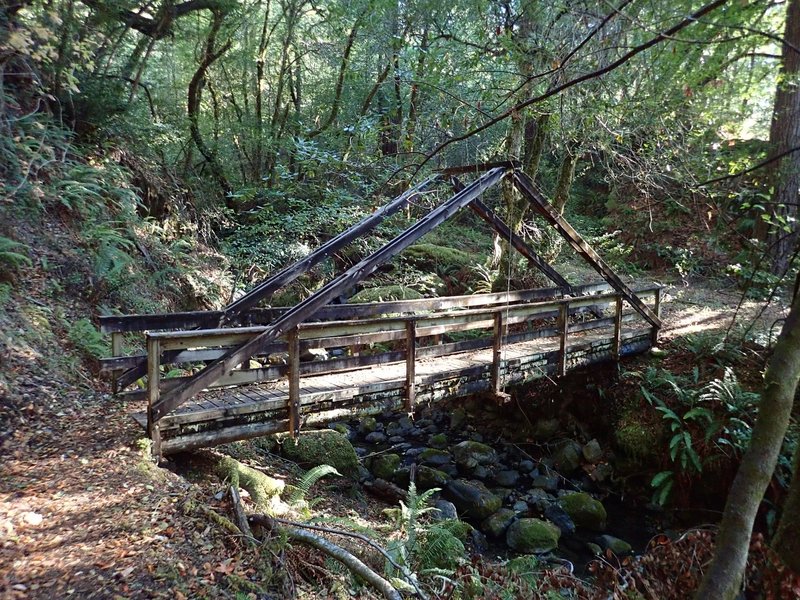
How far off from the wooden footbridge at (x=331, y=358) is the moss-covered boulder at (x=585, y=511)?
1950mm

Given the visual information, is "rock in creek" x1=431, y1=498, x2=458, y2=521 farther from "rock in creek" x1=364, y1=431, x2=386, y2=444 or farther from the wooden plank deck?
"rock in creek" x1=364, y1=431, x2=386, y2=444

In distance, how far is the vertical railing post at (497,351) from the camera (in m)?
7.28

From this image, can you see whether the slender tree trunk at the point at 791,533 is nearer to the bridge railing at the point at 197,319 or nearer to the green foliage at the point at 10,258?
the bridge railing at the point at 197,319

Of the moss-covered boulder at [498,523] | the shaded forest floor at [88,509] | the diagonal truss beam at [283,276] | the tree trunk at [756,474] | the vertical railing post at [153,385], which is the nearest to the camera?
the tree trunk at [756,474]

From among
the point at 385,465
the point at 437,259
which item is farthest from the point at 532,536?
the point at 437,259

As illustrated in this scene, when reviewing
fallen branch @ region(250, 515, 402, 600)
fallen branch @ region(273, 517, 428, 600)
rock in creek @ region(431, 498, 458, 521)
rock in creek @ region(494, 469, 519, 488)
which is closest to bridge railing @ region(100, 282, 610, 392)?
fallen branch @ region(250, 515, 402, 600)

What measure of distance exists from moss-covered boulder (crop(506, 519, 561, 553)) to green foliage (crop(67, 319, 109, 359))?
6.10 meters

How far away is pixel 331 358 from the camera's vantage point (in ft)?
21.8

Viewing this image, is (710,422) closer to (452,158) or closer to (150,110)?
(452,158)

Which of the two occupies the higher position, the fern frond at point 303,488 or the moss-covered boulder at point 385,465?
the fern frond at point 303,488

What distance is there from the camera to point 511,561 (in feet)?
19.6

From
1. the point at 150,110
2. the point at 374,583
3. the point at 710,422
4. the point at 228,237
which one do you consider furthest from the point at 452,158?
the point at 374,583

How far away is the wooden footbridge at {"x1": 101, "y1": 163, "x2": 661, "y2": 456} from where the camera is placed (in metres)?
4.86

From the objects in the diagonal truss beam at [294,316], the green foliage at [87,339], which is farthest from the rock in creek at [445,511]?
the green foliage at [87,339]
